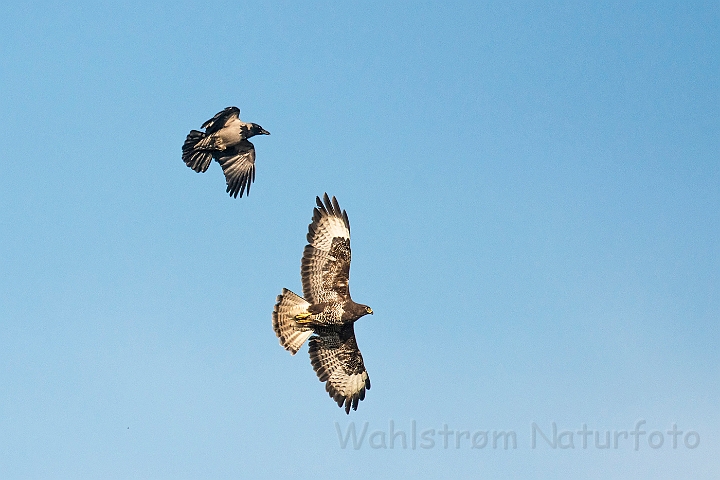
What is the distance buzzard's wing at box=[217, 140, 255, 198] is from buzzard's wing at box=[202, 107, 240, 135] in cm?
47

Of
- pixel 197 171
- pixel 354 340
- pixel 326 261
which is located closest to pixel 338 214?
pixel 326 261

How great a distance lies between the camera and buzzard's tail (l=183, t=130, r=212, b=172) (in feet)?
61.8

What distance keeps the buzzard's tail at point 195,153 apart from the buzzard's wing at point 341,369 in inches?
164

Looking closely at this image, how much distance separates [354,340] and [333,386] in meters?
0.96

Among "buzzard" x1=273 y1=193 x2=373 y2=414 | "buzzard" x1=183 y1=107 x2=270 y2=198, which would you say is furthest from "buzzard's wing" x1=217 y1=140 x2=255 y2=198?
"buzzard" x1=273 y1=193 x2=373 y2=414

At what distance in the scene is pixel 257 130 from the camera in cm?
1950

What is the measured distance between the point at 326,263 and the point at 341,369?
6.77 ft

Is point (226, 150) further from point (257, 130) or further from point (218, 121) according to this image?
point (257, 130)

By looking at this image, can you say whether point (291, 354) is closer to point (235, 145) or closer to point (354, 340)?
point (354, 340)

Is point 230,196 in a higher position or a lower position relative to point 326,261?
higher

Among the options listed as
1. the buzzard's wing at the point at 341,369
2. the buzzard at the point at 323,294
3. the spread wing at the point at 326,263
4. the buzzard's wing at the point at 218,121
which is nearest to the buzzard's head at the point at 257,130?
the buzzard's wing at the point at 218,121

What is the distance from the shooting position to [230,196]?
18.7 m

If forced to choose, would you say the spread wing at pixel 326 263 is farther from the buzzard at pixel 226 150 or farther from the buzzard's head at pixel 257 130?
the buzzard's head at pixel 257 130

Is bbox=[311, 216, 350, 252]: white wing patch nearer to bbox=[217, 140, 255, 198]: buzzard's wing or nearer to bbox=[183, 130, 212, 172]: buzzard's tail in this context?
bbox=[217, 140, 255, 198]: buzzard's wing
